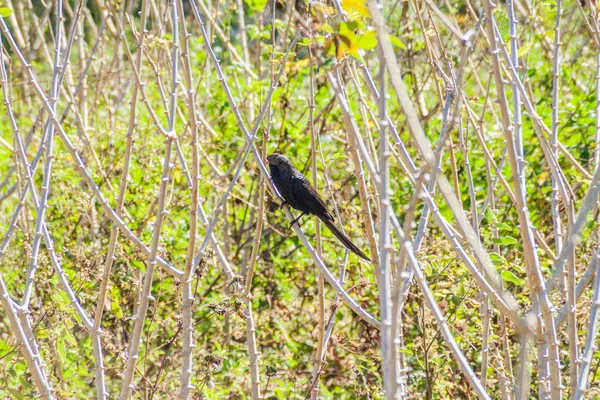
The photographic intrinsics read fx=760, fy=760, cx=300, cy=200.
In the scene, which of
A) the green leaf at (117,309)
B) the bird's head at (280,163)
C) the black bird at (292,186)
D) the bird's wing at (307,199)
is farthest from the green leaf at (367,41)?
the bird's head at (280,163)

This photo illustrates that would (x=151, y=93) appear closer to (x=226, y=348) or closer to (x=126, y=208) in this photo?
(x=126, y=208)

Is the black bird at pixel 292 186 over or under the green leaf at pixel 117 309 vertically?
over

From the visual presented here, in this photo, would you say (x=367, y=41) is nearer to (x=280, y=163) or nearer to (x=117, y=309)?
(x=117, y=309)

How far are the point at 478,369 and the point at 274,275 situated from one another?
5.52 ft

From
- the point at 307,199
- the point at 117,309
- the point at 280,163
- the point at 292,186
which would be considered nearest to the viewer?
the point at 117,309

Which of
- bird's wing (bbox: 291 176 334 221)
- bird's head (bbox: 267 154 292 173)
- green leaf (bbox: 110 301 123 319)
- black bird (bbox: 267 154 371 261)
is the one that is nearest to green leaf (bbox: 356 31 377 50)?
green leaf (bbox: 110 301 123 319)

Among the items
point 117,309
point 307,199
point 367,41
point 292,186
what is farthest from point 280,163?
point 367,41

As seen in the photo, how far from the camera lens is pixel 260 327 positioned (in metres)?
5.21

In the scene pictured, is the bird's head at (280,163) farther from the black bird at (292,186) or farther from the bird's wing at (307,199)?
the bird's wing at (307,199)

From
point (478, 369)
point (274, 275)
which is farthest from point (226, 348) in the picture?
point (478, 369)

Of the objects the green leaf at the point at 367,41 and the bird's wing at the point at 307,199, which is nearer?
the green leaf at the point at 367,41

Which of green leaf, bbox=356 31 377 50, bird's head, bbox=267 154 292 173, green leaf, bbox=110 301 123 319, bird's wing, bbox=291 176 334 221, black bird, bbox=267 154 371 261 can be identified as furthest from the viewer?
bird's head, bbox=267 154 292 173

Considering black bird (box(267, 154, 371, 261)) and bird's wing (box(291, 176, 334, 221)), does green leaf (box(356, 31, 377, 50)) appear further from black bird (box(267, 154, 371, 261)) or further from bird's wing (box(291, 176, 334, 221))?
black bird (box(267, 154, 371, 261))

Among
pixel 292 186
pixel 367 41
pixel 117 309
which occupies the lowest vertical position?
pixel 117 309
